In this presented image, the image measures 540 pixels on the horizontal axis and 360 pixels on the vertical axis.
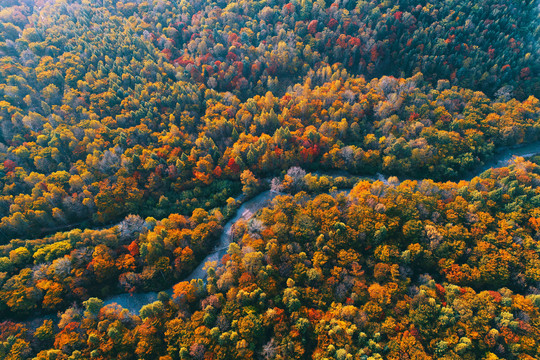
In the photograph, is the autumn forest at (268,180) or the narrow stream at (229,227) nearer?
the autumn forest at (268,180)

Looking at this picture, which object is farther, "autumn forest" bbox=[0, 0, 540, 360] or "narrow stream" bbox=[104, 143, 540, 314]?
"narrow stream" bbox=[104, 143, 540, 314]

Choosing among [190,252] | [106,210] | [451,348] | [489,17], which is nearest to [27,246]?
[106,210]

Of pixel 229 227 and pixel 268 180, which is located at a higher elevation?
pixel 268 180

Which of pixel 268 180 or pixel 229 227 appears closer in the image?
pixel 229 227

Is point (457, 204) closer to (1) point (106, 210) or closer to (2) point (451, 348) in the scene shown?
(2) point (451, 348)
